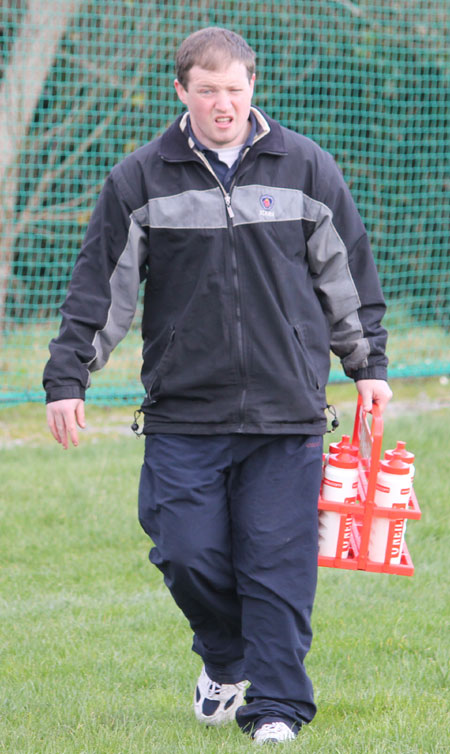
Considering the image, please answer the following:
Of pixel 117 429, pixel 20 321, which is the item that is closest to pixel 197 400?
pixel 117 429

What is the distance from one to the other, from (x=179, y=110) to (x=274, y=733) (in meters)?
6.98

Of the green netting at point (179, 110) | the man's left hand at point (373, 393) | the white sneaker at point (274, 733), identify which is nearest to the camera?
the white sneaker at point (274, 733)

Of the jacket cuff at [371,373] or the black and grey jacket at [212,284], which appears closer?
the black and grey jacket at [212,284]

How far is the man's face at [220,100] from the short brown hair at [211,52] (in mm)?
19

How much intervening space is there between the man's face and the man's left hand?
86 centimetres

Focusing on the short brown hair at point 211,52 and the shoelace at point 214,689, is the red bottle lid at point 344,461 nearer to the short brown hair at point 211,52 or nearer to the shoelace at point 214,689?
the shoelace at point 214,689

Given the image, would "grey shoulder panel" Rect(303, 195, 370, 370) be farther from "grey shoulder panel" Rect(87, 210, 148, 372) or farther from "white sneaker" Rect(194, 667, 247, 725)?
"white sneaker" Rect(194, 667, 247, 725)

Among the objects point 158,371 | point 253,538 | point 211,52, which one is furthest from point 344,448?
point 211,52

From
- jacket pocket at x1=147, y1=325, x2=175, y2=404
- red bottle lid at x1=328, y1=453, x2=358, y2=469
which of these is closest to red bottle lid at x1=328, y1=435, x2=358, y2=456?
red bottle lid at x1=328, y1=453, x2=358, y2=469

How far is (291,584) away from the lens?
338 cm

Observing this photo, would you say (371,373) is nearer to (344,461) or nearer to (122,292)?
(344,461)

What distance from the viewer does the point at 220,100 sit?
10.8 ft

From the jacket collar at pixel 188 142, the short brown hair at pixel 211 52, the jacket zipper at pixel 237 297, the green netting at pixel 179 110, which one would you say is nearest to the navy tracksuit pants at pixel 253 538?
the jacket zipper at pixel 237 297

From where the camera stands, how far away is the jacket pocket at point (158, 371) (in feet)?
11.1
